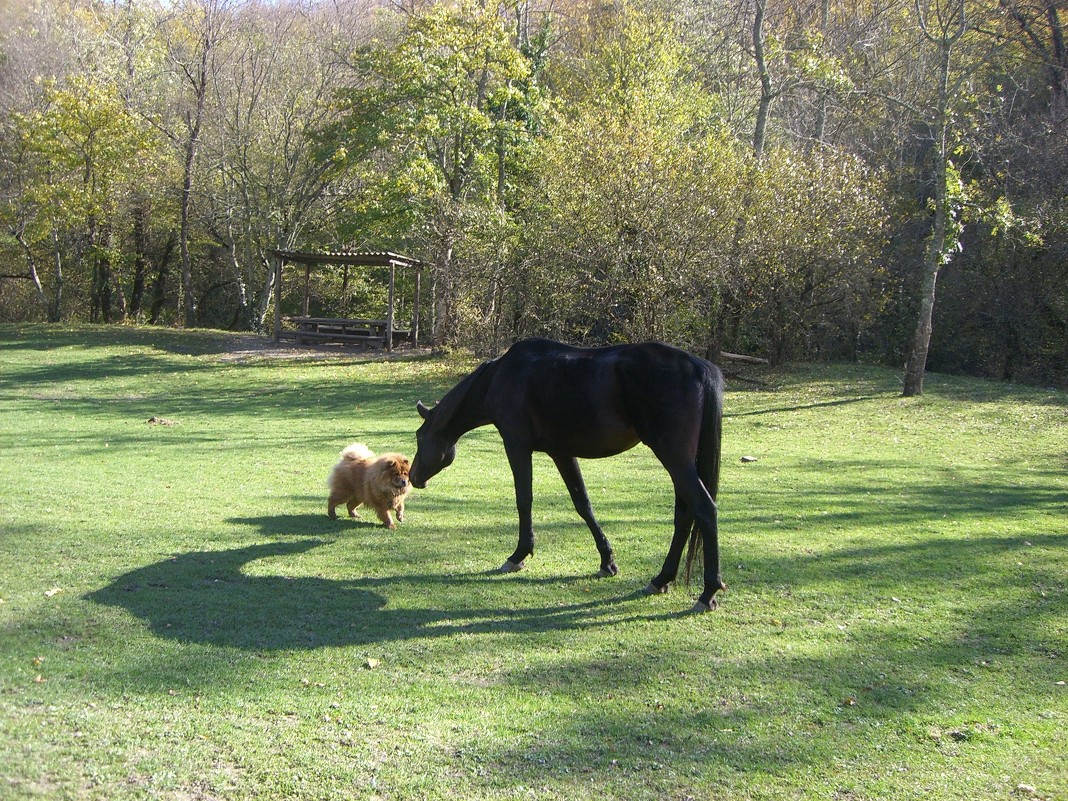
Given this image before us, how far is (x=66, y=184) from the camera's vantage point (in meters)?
35.8

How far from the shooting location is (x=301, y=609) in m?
6.44

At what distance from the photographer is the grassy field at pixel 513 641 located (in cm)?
424

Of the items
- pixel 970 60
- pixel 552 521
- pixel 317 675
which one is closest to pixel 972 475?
pixel 552 521

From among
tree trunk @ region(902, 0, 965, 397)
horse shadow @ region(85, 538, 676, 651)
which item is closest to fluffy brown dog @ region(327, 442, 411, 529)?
→ horse shadow @ region(85, 538, 676, 651)

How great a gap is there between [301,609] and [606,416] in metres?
2.71

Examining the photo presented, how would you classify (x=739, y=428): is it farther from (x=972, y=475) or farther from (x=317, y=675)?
(x=317, y=675)

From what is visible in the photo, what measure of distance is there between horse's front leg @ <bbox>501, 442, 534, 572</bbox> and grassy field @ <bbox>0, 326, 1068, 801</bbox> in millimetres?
274

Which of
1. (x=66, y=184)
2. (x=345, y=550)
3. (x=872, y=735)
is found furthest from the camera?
(x=66, y=184)

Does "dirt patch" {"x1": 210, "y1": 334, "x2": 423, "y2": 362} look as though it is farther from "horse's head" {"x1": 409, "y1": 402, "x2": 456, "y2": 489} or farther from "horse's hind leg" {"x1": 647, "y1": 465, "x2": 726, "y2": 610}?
"horse's hind leg" {"x1": 647, "y1": 465, "x2": 726, "y2": 610}

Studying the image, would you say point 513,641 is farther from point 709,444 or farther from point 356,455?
point 356,455

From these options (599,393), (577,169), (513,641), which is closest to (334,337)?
(577,169)

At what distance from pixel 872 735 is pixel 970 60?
29.7m

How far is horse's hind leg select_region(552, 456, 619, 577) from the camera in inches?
297

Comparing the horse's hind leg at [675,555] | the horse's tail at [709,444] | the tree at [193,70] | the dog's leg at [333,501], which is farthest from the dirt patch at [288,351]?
the horse's tail at [709,444]
